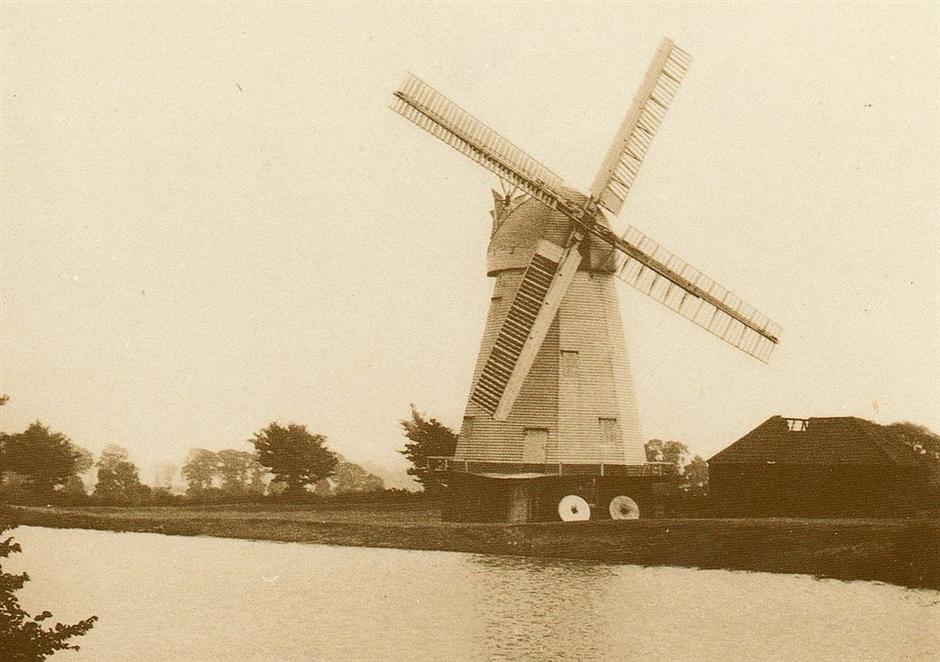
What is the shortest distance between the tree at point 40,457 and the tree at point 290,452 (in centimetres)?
577

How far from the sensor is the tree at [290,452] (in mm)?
35656

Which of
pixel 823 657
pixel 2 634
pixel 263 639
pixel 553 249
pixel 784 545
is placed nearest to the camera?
pixel 2 634

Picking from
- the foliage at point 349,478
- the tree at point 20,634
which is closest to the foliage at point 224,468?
the foliage at point 349,478

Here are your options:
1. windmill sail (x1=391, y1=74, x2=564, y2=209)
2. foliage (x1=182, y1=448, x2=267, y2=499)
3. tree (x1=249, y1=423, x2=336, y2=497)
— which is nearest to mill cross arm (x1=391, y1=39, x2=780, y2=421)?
windmill sail (x1=391, y1=74, x2=564, y2=209)

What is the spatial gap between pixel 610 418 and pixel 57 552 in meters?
12.3

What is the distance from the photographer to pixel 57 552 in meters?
23.7

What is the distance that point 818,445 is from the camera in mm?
Answer: 26281

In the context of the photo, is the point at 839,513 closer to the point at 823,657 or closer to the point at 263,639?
the point at 823,657

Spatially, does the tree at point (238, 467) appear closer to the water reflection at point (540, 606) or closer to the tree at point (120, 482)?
the tree at point (120, 482)

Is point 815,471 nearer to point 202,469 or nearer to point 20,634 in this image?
point 20,634

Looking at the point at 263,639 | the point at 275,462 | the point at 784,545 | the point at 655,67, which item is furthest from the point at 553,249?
the point at 275,462

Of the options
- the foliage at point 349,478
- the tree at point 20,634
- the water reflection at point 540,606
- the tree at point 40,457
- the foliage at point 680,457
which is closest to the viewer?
the tree at point 20,634

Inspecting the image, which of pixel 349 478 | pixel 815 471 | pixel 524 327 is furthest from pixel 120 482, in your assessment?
pixel 815 471

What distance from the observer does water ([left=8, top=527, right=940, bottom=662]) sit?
14.9 metres
